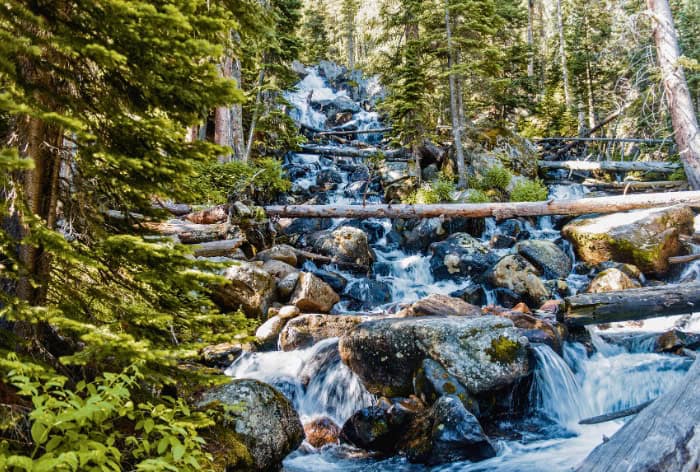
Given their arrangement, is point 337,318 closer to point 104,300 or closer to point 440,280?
point 440,280

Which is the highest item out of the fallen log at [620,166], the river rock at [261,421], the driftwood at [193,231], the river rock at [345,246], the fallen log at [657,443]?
the fallen log at [620,166]

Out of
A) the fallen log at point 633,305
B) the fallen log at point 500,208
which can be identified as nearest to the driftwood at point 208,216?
the fallen log at point 500,208

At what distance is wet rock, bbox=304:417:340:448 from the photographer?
607 centimetres

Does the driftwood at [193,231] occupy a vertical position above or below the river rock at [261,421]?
above

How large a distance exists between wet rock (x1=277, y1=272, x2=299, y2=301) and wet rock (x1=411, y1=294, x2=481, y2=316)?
3.11 metres

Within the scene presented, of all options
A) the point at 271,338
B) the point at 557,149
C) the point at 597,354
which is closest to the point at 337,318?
the point at 271,338

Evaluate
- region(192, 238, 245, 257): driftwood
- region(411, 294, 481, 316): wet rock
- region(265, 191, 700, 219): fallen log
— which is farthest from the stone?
region(411, 294, 481, 316): wet rock

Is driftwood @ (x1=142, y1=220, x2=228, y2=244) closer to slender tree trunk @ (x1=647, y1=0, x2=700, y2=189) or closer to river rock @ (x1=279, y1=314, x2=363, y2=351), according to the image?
river rock @ (x1=279, y1=314, x2=363, y2=351)

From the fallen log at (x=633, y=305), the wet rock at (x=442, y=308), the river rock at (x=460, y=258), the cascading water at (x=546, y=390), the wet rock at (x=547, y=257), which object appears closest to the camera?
the cascading water at (x=546, y=390)

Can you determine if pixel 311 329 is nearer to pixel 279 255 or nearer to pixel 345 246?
pixel 279 255

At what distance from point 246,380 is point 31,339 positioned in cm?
236

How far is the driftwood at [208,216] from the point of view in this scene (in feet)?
35.1

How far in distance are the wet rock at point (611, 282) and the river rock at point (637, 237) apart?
1310mm

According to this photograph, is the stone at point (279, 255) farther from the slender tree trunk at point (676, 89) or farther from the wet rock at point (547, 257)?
the slender tree trunk at point (676, 89)
